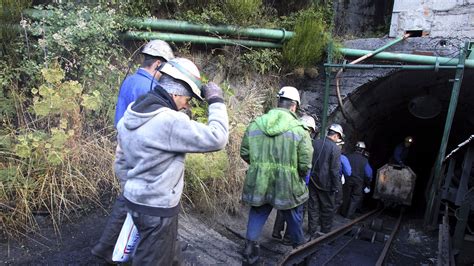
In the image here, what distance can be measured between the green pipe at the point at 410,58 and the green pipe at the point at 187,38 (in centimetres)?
142

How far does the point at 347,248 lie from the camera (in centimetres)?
625

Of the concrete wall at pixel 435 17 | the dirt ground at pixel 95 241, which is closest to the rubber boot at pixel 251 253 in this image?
the dirt ground at pixel 95 241

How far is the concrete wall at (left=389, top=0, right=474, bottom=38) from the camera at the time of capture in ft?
23.8

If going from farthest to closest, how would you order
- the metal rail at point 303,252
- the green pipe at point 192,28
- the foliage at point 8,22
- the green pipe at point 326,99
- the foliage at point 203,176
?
1. the green pipe at point 326,99
2. the green pipe at point 192,28
3. the foliage at point 203,176
4. the foliage at point 8,22
5. the metal rail at point 303,252

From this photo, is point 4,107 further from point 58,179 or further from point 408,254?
point 408,254

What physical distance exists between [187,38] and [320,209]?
3518 mm

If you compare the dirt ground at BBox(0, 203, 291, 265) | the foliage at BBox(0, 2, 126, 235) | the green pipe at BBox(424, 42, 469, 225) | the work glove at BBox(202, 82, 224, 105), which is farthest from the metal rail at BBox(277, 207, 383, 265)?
the green pipe at BBox(424, 42, 469, 225)

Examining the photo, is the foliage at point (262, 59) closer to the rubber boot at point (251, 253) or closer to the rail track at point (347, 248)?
the rail track at point (347, 248)

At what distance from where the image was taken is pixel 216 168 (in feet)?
17.7

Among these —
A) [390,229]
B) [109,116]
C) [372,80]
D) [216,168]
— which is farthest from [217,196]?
[390,229]

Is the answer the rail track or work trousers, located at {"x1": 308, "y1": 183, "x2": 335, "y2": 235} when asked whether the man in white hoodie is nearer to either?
the rail track

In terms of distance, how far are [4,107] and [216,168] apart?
2.70 metres

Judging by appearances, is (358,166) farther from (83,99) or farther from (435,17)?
(83,99)

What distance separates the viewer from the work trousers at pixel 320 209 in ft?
19.6
